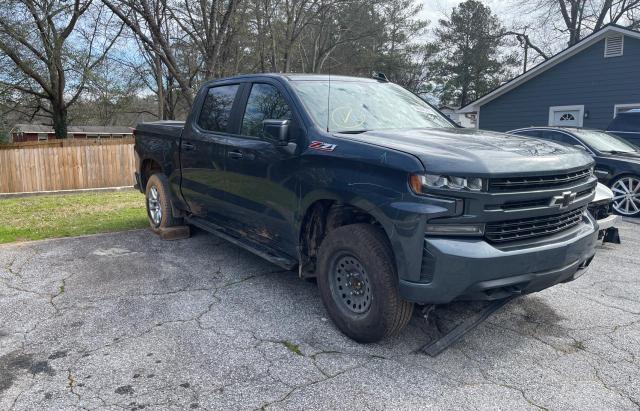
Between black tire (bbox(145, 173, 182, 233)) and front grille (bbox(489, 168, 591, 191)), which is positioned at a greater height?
front grille (bbox(489, 168, 591, 191))

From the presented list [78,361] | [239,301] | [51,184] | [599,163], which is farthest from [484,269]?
[51,184]

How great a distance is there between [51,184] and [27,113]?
1144 cm

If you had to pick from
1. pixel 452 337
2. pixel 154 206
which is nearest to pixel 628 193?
pixel 452 337

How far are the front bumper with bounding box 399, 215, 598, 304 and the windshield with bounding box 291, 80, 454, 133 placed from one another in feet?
4.63

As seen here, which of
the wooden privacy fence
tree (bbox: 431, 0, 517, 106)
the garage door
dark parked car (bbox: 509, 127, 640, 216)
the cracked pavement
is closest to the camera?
the cracked pavement

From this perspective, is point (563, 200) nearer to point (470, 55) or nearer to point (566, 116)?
point (566, 116)

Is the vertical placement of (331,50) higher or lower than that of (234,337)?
higher

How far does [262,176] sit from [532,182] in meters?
2.20

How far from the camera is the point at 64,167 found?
618 inches

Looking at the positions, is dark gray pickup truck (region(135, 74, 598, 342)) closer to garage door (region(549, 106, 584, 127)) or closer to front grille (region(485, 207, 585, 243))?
front grille (region(485, 207, 585, 243))

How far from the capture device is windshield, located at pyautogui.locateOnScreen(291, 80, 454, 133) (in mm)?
4016

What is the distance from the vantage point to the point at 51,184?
15.6 meters

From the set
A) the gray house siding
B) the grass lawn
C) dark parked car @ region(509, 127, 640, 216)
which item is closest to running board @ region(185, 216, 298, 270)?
the grass lawn

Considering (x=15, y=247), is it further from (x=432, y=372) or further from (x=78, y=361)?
(x=432, y=372)
